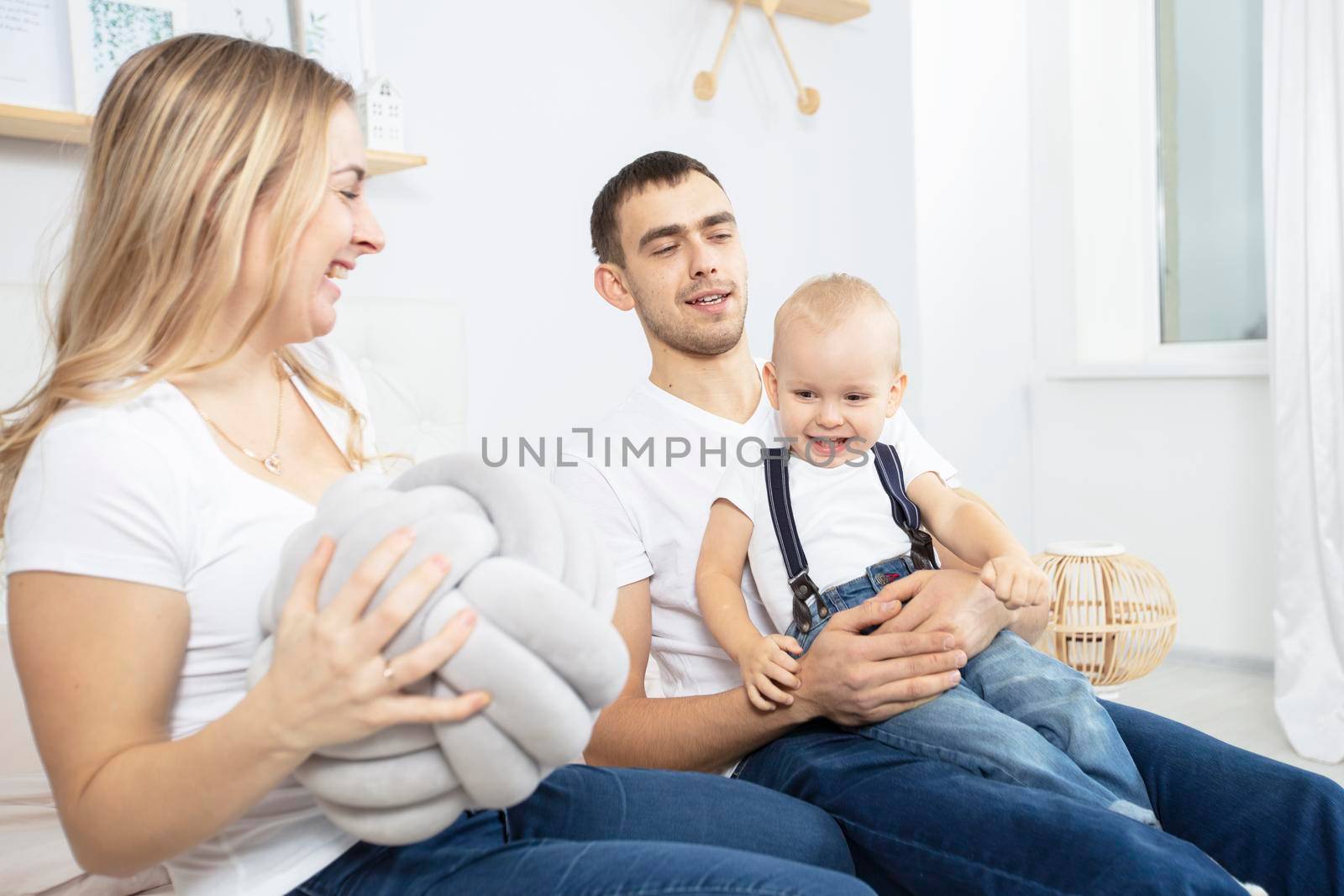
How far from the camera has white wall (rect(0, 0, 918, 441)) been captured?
230 centimetres

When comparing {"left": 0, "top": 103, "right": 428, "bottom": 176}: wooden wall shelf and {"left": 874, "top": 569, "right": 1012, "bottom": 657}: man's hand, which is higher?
{"left": 0, "top": 103, "right": 428, "bottom": 176}: wooden wall shelf

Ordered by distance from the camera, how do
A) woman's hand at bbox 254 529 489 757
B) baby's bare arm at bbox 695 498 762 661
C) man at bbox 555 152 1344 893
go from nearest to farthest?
woman's hand at bbox 254 529 489 757 < man at bbox 555 152 1344 893 < baby's bare arm at bbox 695 498 762 661

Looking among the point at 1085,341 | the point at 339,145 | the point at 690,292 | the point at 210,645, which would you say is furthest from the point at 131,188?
the point at 1085,341

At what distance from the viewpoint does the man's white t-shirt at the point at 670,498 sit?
5.12 ft

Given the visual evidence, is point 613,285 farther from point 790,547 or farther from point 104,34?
point 104,34

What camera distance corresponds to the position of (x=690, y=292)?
66.4 inches

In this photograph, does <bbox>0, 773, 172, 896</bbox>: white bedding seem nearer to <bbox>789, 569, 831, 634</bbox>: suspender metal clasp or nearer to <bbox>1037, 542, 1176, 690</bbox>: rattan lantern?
<bbox>789, 569, 831, 634</bbox>: suspender metal clasp

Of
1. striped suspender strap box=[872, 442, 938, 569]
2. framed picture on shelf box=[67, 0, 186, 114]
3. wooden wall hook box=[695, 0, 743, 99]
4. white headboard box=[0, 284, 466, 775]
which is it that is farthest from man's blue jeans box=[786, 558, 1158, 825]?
wooden wall hook box=[695, 0, 743, 99]

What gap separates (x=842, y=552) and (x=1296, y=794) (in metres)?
0.56

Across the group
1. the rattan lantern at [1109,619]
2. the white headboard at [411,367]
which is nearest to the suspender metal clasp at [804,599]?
the white headboard at [411,367]

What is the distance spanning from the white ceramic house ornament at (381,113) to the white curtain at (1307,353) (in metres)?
2.20

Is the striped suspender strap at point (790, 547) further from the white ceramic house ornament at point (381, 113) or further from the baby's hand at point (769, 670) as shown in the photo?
the white ceramic house ornament at point (381, 113)

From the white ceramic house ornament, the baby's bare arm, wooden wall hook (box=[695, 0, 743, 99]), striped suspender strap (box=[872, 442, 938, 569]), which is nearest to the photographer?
the baby's bare arm

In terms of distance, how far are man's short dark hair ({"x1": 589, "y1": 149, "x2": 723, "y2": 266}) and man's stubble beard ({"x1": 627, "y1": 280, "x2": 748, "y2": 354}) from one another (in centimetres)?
10
